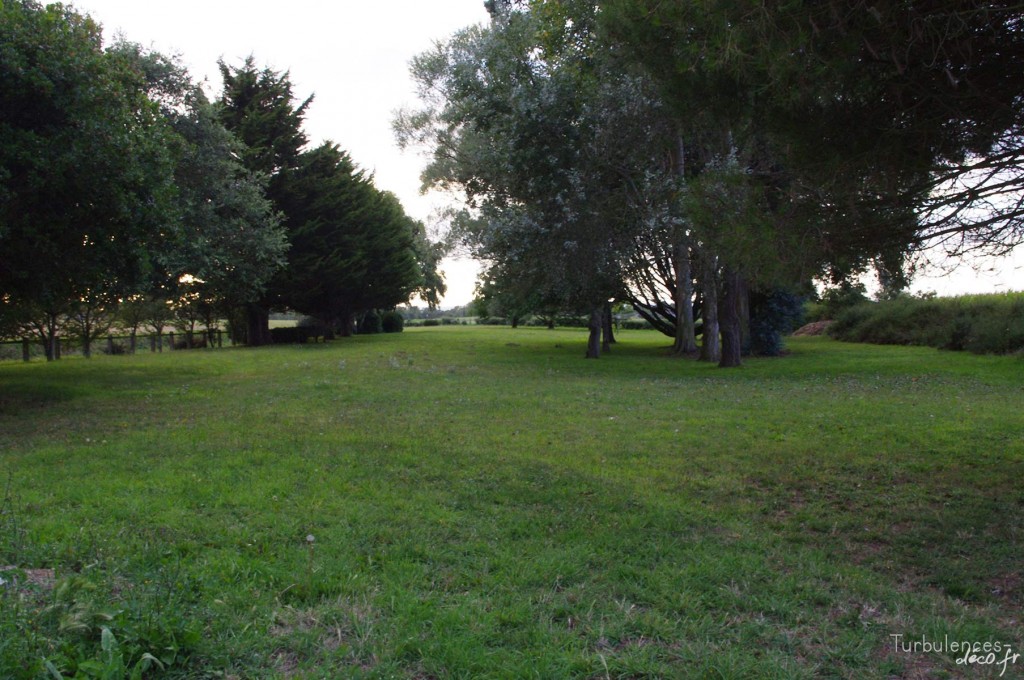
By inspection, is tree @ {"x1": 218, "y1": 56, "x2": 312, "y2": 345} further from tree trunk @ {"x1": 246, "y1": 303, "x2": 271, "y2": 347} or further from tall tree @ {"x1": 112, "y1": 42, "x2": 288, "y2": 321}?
tall tree @ {"x1": 112, "y1": 42, "x2": 288, "y2": 321}

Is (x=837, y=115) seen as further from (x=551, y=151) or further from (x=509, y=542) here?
(x=551, y=151)

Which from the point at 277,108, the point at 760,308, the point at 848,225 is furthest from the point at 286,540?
the point at 277,108

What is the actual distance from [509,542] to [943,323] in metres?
27.0

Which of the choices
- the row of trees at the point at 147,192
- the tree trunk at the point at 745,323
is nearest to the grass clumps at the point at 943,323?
the tree trunk at the point at 745,323

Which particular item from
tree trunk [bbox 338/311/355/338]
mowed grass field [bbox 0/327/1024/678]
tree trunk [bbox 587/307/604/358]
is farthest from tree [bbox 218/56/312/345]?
mowed grass field [bbox 0/327/1024/678]

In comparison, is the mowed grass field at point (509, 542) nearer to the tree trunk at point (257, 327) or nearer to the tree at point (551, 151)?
the tree at point (551, 151)

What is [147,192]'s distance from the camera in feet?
35.9

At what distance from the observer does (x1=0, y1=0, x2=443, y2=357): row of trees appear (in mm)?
9508

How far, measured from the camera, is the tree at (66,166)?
9.22 m

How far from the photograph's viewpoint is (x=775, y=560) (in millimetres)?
4402

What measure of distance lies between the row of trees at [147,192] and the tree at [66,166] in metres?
0.02

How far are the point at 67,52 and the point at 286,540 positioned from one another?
9077 millimetres

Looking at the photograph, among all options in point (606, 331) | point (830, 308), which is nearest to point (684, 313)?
point (606, 331)

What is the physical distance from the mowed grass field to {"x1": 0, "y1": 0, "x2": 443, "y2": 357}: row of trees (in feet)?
9.19
